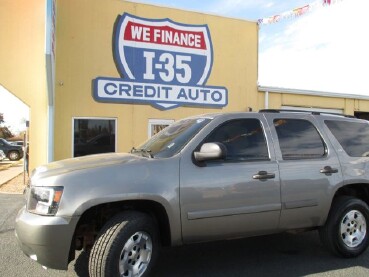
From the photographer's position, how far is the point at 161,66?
12219 millimetres

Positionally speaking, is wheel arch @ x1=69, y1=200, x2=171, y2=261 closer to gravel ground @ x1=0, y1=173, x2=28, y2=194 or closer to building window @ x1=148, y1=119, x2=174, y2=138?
building window @ x1=148, y1=119, x2=174, y2=138

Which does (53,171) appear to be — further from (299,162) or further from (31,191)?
(299,162)

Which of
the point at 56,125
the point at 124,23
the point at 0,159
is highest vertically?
the point at 124,23

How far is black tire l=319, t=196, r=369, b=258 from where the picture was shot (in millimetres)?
5312

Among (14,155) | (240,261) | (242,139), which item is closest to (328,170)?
(242,139)

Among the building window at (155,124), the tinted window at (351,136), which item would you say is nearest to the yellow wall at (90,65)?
the building window at (155,124)

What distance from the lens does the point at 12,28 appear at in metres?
12.6

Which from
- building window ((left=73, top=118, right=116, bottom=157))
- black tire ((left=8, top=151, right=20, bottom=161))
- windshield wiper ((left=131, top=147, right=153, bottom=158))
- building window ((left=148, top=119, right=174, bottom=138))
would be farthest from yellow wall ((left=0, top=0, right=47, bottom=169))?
black tire ((left=8, top=151, right=20, bottom=161))

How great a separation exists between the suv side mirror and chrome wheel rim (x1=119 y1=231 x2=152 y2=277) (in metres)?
0.97

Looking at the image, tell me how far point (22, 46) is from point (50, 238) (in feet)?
34.1

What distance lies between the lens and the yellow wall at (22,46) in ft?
41.1

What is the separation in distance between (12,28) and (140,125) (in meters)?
4.90

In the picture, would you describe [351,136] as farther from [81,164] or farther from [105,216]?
[81,164]

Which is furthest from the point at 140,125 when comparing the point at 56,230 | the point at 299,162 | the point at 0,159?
the point at 0,159
